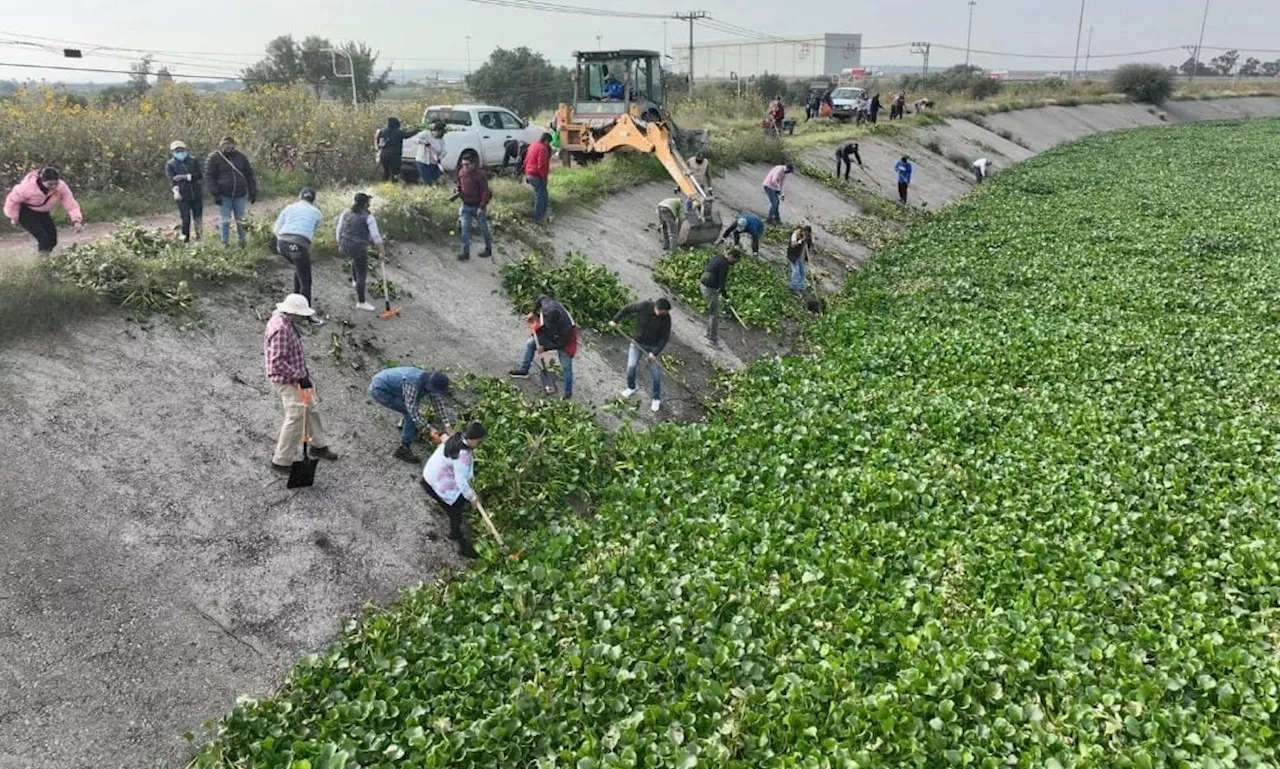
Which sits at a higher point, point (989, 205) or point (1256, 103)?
point (1256, 103)

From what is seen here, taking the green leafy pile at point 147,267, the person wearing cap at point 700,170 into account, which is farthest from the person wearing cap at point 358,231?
the person wearing cap at point 700,170

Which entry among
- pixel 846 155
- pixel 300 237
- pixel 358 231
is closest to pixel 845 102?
pixel 846 155

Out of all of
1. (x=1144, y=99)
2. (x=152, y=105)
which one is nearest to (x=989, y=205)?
(x=152, y=105)

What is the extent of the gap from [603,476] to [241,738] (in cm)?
470

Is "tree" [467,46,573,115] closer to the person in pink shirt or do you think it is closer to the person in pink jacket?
the person in pink shirt

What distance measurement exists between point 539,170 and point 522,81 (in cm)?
4141

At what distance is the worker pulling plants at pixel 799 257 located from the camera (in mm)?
16344

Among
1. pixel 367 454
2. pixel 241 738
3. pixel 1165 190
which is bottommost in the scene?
pixel 241 738

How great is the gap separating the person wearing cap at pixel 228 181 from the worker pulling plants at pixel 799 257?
30.8 feet

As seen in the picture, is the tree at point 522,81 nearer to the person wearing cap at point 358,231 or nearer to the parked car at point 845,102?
the parked car at point 845,102

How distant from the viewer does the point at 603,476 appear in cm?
985

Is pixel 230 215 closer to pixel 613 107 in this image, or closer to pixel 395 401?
pixel 395 401

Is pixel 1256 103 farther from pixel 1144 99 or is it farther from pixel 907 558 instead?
pixel 907 558

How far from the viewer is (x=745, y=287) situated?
1595 centimetres
